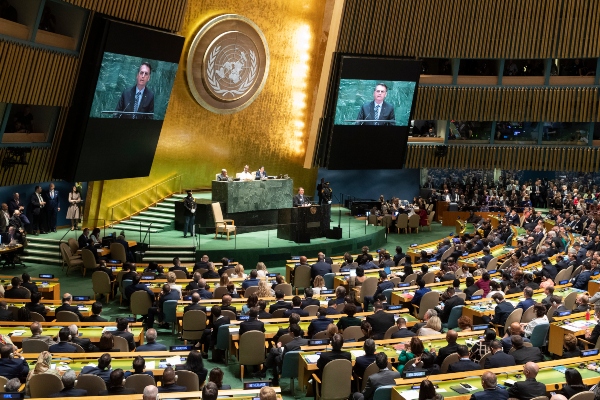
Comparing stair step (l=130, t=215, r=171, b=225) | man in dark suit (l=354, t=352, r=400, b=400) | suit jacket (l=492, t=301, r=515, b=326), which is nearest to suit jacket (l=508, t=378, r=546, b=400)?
man in dark suit (l=354, t=352, r=400, b=400)

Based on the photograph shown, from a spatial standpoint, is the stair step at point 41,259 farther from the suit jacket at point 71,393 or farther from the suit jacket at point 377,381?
the suit jacket at point 377,381

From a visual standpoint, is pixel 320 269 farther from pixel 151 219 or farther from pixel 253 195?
pixel 151 219

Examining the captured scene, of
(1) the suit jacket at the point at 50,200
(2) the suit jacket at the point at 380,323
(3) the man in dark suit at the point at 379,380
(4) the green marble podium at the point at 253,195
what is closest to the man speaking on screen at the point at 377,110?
(4) the green marble podium at the point at 253,195

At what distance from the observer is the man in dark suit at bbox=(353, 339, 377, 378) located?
32.7 feet

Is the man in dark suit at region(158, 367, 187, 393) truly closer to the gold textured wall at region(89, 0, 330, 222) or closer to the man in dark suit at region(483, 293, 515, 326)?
the man in dark suit at region(483, 293, 515, 326)

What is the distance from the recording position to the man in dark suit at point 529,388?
8.59 metres

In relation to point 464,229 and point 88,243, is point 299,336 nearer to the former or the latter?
point 88,243

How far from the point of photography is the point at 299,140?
29125 millimetres

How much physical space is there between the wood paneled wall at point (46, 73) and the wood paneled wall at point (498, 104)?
12.0 m

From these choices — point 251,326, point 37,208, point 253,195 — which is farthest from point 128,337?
point 253,195

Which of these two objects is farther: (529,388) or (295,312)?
(295,312)

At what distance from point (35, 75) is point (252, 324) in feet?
33.9

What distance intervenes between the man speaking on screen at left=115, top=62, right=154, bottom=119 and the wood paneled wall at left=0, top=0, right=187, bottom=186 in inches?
53.6

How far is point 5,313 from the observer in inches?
484
